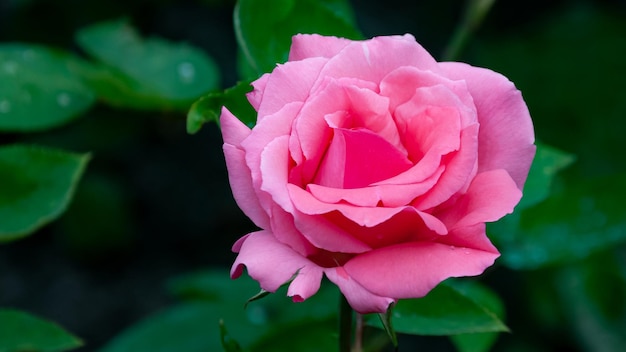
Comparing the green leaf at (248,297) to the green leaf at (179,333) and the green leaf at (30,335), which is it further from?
the green leaf at (30,335)

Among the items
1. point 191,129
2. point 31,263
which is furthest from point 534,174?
point 31,263

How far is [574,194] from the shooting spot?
35.8 inches

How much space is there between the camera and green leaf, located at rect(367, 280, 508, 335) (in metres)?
0.59

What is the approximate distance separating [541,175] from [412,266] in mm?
342

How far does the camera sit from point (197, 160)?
1.65m

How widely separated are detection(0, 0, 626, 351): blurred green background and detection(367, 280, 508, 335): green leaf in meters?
0.78

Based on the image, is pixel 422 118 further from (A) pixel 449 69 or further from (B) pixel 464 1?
(B) pixel 464 1

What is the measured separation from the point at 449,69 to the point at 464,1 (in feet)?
4.08

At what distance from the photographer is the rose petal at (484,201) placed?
426 mm

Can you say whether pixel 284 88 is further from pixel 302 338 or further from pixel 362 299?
pixel 302 338

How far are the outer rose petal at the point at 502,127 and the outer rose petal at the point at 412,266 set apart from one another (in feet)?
0.21

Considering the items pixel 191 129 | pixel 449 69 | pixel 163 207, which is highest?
pixel 449 69

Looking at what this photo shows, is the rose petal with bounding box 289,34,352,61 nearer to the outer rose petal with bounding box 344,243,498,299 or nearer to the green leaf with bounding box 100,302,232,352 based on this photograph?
the outer rose petal with bounding box 344,243,498,299

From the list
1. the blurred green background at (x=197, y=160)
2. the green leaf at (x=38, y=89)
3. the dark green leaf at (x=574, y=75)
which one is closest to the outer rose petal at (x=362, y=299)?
the green leaf at (x=38, y=89)
